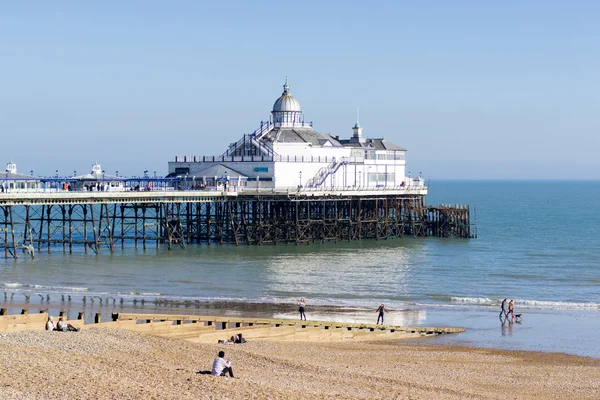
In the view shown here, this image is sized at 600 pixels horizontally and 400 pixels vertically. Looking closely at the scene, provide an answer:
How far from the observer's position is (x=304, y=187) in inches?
2950

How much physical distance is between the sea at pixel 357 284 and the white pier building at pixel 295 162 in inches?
252

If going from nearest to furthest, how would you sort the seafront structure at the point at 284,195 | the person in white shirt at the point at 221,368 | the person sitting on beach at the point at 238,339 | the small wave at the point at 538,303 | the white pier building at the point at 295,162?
the person in white shirt at the point at 221,368
the person sitting on beach at the point at 238,339
the small wave at the point at 538,303
the seafront structure at the point at 284,195
the white pier building at the point at 295,162

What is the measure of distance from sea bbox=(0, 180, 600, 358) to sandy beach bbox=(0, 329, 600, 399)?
3784mm

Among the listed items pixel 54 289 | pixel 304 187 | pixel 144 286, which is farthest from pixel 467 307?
pixel 304 187

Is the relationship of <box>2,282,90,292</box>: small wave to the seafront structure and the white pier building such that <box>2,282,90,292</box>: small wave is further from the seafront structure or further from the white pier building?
the white pier building

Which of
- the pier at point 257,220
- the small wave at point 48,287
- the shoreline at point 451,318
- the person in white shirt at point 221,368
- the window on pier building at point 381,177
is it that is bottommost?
the shoreline at point 451,318

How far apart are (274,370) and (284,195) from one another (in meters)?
45.3

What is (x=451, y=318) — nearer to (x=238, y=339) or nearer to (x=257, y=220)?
(x=238, y=339)

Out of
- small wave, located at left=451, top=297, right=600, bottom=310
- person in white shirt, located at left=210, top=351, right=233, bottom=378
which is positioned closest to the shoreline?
small wave, located at left=451, top=297, right=600, bottom=310

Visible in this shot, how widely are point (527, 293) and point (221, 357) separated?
28.4 m

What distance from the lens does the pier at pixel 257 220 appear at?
63.7 m

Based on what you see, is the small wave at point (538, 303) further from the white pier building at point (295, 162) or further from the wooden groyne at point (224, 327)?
the white pier building at point (295, 162)

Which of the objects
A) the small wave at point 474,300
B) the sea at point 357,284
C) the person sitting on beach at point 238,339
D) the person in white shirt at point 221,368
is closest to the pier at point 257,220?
the sea at point 357,284

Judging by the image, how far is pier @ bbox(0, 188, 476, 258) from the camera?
63719 mm
